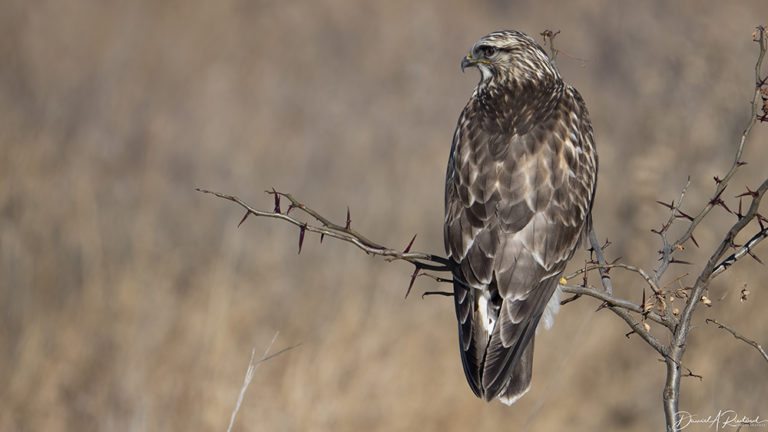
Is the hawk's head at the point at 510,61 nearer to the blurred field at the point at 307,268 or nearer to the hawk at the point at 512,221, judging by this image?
the hawk at the point at 512,221

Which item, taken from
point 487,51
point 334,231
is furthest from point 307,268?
point 334,231

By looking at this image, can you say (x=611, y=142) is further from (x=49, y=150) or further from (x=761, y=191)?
(x=761, y=191)

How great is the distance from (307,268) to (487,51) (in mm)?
3443

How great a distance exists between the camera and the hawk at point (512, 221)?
3.10 metres

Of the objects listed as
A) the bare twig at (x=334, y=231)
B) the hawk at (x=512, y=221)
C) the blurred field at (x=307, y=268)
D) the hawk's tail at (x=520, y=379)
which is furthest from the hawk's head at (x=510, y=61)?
the bare twig at (x=334, y=231)

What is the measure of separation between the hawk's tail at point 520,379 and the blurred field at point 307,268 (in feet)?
3.85

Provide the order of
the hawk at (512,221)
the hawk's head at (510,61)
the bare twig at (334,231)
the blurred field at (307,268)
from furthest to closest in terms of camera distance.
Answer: the blurred field at (307,268) → the hawk's head at (510,61) → the hawk at (512,221) → the bare twig at (334,231)

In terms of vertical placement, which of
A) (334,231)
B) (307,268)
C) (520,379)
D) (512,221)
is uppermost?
(307,268)

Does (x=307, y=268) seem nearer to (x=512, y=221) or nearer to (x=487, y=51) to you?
(x=487, y=51)

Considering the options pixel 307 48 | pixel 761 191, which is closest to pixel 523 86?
pixel 761 191

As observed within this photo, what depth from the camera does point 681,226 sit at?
6613mm

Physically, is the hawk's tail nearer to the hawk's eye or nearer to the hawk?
the hawk

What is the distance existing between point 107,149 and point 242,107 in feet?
7.11

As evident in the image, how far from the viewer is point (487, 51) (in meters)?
4.11
